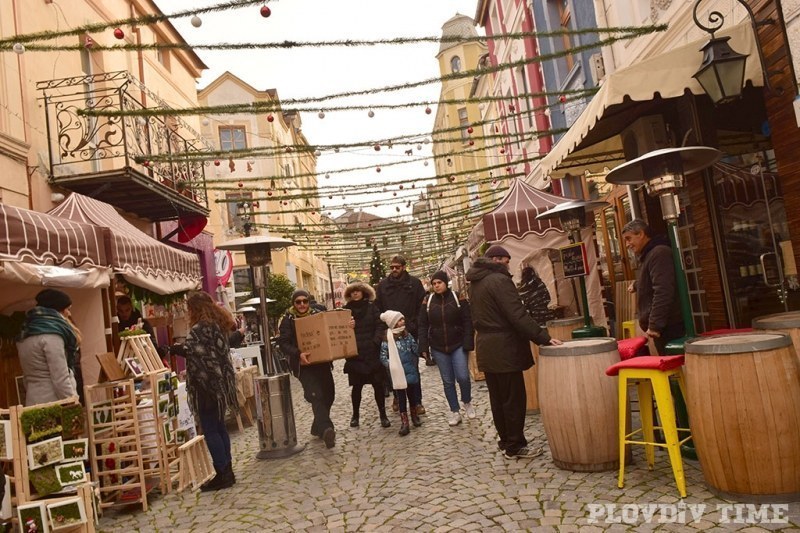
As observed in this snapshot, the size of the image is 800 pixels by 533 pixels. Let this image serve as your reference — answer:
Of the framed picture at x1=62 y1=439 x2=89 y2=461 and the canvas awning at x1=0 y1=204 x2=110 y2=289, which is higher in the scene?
the canvas awning at x1=0 y1=204 x2=110 y2=289

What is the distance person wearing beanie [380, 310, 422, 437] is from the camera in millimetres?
7141

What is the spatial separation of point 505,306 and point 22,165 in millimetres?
7039

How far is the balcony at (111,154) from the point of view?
9219 mm

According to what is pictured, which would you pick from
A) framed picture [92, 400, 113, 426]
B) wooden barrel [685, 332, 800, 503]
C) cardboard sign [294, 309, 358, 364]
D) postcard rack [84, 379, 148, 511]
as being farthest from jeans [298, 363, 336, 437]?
wooden barrel [685, 332, 800, 503]

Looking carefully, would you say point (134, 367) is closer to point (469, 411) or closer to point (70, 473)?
point (70, 473)

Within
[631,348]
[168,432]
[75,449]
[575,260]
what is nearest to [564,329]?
[575,260]

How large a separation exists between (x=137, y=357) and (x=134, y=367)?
0.14 m

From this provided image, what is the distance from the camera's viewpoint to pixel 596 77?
10.3 metres

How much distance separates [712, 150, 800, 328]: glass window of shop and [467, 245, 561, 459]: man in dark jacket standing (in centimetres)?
280

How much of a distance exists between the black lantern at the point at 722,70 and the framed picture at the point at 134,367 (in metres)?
5.78

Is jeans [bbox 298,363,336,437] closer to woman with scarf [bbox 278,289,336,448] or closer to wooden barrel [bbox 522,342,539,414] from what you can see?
woman with scarf [bbox 278,289,336,448]

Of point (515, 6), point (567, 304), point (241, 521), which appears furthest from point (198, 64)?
point (241, 521)

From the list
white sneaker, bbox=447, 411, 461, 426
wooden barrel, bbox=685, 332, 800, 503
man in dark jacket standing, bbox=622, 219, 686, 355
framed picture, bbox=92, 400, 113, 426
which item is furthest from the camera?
white sneaker, bbox=447, 411, 461, 426

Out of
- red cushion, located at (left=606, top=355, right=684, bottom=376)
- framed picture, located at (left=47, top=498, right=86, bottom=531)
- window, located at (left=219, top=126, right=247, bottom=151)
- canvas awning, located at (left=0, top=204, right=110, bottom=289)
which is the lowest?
framed picture, located at (left=47, top=498, right=86, bottom=531)
